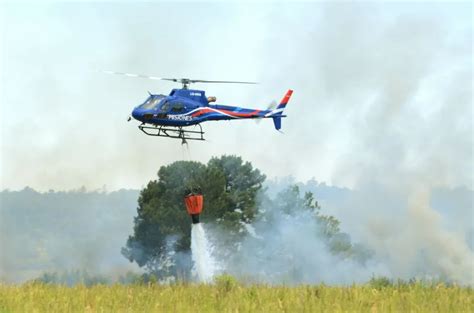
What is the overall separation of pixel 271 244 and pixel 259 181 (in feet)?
35.0

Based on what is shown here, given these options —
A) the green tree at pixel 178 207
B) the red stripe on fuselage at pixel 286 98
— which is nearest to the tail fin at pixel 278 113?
the red stripe on fuselage at pixel 286 98

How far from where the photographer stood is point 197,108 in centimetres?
6381

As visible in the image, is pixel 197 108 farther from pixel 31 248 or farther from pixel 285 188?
pixel 31 248

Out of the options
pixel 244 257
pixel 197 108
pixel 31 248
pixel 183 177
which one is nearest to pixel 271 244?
pixel 244 257

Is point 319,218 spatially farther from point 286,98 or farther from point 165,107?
point 165,107

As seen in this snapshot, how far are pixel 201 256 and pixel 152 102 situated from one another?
28.4 m

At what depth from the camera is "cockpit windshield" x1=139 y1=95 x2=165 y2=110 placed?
199ft

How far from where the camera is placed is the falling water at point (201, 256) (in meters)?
67.4

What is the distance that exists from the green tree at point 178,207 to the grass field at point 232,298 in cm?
7846

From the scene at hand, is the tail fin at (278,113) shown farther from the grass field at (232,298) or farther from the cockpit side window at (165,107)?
the grass field at (232,298)

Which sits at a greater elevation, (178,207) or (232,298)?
(178,207)

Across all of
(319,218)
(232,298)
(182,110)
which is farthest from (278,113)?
(319,218)

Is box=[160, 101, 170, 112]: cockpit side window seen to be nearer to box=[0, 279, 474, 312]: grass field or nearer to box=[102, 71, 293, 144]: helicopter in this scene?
box=[102, 71, 293, 144]: helicopter

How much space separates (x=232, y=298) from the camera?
30.4 metres
